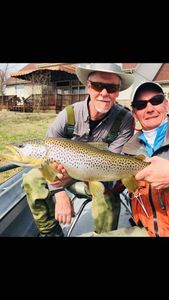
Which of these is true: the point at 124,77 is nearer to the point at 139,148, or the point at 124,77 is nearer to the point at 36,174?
the point at 139,148

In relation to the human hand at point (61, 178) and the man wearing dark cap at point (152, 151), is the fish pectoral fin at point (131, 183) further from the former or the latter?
the human hand at point (61, 178)

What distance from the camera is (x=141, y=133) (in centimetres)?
130

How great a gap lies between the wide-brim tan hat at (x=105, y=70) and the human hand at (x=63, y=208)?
512 millimetres

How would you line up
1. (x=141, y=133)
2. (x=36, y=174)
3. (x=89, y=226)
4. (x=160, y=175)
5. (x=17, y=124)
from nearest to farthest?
(x=160, y=175)
(x=141, y=133)
(x=36, y=174)
(x=89, y=226)
(x=17, y=124)

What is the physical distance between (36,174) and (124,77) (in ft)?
1.87

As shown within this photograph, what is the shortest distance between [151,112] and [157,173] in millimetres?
233

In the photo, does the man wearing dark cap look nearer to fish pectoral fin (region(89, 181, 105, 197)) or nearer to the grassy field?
fish pectoral fin (region(89, 181, 105, 197))

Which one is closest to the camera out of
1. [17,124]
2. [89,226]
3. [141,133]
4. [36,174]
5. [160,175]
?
[160,175]

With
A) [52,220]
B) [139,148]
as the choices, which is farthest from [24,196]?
[139,148]

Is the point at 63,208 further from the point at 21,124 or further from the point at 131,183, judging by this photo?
the point at 21,124

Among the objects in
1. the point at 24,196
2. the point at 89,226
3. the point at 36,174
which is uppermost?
the point at 36,174

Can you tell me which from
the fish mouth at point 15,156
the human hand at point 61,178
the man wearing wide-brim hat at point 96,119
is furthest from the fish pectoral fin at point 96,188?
the fish mouth at point 15,156

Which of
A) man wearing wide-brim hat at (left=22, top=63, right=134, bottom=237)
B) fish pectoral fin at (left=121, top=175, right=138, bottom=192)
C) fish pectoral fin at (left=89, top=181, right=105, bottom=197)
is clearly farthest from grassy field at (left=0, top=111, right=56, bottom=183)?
fish pectoral fin at (left=121, top=175, right=138, bottom=192)

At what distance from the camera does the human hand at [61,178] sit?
1291 millimetres
